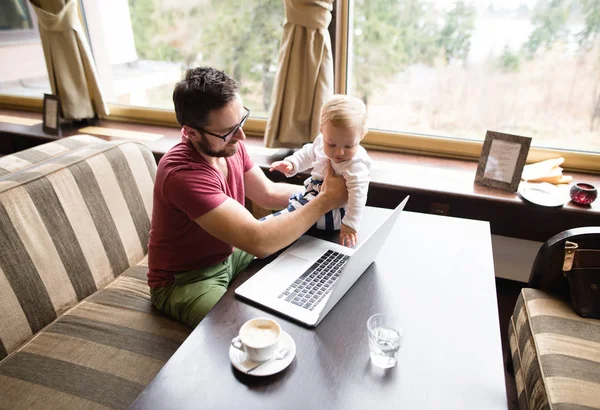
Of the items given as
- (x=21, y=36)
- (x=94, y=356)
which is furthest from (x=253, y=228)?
(x=21, y=36)

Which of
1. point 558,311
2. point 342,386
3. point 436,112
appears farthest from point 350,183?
point 436,112

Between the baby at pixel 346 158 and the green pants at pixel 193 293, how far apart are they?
34 cm

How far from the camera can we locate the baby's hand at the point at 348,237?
4.37 feet

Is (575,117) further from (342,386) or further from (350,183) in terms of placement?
(342,386)

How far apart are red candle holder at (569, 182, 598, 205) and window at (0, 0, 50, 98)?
3247 millimetres

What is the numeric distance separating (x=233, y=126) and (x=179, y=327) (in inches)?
26.0

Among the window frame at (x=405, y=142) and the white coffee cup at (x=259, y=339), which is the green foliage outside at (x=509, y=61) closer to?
the window frame at (x=405, y=142)

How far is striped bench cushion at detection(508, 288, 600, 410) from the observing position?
119 cm

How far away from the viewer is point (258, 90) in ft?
8.23

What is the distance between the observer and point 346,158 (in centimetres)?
134

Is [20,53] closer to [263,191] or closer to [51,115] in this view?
[51,115]

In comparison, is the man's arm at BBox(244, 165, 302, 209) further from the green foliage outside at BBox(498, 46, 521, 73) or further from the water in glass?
the green foliage outside at BBox(498, 46, 521, 73)

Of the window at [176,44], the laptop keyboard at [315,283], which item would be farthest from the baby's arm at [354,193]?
the window at [176,44]

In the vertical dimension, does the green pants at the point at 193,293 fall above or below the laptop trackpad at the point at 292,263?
below
